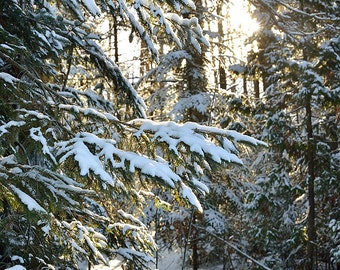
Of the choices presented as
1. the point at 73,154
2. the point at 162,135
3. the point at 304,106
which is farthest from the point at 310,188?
the point at 73,154

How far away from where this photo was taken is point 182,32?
3.72 metres

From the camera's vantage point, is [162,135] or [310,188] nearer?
[162,135]

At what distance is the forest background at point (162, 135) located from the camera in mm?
2479

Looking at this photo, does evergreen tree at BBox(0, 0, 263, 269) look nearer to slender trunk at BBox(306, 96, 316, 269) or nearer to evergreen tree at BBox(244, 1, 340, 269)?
evergreen tree at BBox(244, 1, 340, 269)

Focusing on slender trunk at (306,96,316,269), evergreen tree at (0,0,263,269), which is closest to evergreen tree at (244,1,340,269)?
slender trunk at (306,96,316,269)

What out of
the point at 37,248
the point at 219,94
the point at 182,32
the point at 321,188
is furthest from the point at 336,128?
the point at 37,248

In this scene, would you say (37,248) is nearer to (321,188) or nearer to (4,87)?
(4,87)

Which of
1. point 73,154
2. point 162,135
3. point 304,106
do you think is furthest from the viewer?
point 304,106

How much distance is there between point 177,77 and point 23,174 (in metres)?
Answer: 8.25

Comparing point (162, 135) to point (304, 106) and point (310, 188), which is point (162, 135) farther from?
point (310, 188)

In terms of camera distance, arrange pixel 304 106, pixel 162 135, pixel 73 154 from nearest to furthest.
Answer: pixel 73 154 < pixel 162 135 < pixel 304 106

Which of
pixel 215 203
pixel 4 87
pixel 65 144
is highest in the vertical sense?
pixel 4 87

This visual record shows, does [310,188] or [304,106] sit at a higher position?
[304,106]

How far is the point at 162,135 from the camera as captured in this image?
100 inches
